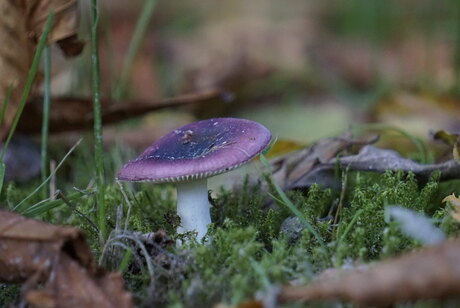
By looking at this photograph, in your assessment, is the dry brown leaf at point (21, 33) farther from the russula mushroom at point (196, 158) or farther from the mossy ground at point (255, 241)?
the russula mushroom at point (196, 158)

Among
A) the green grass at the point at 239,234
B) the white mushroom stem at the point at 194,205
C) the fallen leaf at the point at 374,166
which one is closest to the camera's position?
the green grass at the point at 239,234

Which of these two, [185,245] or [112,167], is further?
[112,167]

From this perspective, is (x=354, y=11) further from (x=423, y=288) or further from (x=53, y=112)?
(x=423, y=288)

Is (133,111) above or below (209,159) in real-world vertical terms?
below

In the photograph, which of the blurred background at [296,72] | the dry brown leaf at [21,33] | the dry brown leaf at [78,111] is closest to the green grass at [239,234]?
the dry brown leaf at [21,33]

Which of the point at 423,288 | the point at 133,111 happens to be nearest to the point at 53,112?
the point at 133,111

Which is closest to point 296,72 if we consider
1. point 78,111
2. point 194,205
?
point 78,111

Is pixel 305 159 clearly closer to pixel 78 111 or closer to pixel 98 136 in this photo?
pixel 98 136
